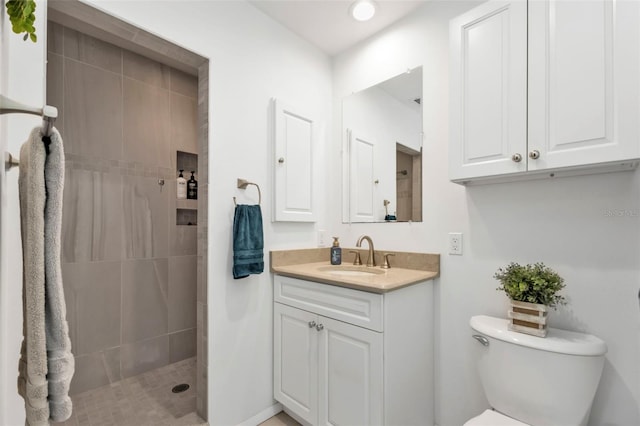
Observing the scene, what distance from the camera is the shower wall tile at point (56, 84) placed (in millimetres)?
1954

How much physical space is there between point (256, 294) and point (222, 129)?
997 mm

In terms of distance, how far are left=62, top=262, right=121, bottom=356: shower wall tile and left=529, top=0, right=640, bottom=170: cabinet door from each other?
8.79ft

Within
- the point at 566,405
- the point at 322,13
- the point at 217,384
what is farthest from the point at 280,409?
the point at 322,13

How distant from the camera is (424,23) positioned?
185 centimetres

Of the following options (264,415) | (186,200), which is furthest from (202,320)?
(186,200)

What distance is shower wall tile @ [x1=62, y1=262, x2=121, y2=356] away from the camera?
80.0 inches

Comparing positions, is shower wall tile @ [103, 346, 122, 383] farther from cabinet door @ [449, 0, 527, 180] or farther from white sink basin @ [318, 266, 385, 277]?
cabinet door @ [449, 0, 527, 180]

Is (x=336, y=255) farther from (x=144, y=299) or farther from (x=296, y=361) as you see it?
(x=144, y=299)

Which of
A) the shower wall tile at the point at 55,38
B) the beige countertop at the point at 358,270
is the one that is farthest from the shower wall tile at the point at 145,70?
the beige countertop at the point at 358,270

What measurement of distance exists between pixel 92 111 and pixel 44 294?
2.10 m

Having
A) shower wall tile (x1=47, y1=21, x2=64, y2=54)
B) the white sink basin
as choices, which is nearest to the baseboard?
the white sink basin

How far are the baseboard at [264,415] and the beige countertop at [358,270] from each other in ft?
2.76

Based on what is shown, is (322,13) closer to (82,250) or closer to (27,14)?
(27,14)

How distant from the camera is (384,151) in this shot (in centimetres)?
207
